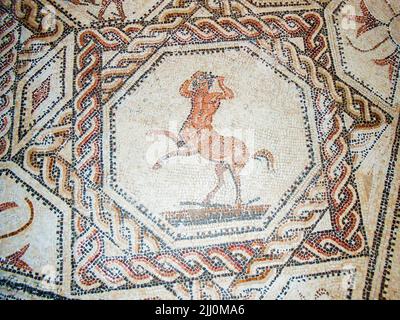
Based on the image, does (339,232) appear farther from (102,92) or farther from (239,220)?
(102,92)

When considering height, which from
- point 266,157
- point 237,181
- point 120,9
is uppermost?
point 120,9

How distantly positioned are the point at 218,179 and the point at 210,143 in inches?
7.8

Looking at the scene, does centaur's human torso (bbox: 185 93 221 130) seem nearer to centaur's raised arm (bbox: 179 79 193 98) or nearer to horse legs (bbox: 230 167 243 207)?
centaur's raised arm (bbox: 179 79 193 98)

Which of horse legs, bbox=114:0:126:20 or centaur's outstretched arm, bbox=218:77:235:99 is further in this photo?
horse legs, bbox=114:0:126:20

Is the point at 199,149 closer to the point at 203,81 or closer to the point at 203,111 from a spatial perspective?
the point at 203,111

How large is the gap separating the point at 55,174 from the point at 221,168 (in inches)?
34.0

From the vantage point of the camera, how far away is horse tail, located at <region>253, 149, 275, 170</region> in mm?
1980

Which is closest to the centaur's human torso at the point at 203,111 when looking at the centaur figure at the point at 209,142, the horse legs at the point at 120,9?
the centaur figure at the point at 209,142

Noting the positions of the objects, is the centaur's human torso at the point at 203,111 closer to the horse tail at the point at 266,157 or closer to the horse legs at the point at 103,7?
the horse tail at the point at 266,157

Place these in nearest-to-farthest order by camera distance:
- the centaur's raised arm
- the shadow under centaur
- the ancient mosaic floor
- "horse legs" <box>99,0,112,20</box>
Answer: the ancient mosaic floor
the shadow under centaur
the centaur's raised arm
"horse legs" <box>99,0,112,20</box>

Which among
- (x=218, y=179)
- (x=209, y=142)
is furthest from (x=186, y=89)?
(x=218, y=179)

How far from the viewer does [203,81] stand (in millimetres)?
2084

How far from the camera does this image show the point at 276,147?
6.57 feet

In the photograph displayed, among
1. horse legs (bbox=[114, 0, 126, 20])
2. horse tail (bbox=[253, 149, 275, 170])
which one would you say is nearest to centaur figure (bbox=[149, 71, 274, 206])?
horse tail (bbox=[253, 149, 275, 170])
